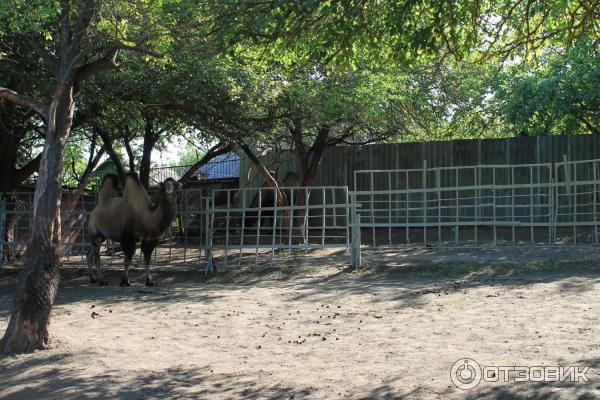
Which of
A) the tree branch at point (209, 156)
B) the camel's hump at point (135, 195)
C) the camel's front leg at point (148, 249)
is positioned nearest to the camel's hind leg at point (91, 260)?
the camel's front leg at point (148, 249)

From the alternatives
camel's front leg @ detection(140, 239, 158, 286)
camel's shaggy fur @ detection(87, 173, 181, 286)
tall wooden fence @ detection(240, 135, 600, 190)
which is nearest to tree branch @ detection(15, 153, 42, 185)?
camel's shaggy fur @ detection(87, 173, 181, 286)

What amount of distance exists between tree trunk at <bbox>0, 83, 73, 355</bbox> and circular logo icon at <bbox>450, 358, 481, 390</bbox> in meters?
4.76

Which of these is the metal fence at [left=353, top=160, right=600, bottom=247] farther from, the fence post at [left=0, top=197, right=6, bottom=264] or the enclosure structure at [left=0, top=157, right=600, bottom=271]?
the fence post at [left=0, top=197, right=6, bottom=264]

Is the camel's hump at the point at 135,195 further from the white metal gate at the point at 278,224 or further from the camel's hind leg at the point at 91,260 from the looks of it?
the white metal gate at the point at 278,224

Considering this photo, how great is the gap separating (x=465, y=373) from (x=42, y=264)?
196 inches

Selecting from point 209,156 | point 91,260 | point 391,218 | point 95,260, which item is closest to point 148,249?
point 95,260

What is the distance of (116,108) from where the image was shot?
1494 cm

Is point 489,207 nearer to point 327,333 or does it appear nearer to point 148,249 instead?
point 148,249

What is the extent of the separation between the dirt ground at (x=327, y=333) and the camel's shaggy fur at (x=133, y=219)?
0.94m

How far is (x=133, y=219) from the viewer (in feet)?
46.9

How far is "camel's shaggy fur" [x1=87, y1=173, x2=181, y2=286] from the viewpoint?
46.4 ft

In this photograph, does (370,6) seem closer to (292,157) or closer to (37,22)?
(37,22)

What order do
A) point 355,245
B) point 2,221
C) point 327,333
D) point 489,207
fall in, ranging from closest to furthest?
point 327,333, point 355,245, point 2,221, point 489,207

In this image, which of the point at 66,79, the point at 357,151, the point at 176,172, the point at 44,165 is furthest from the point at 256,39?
the point at 176,172
